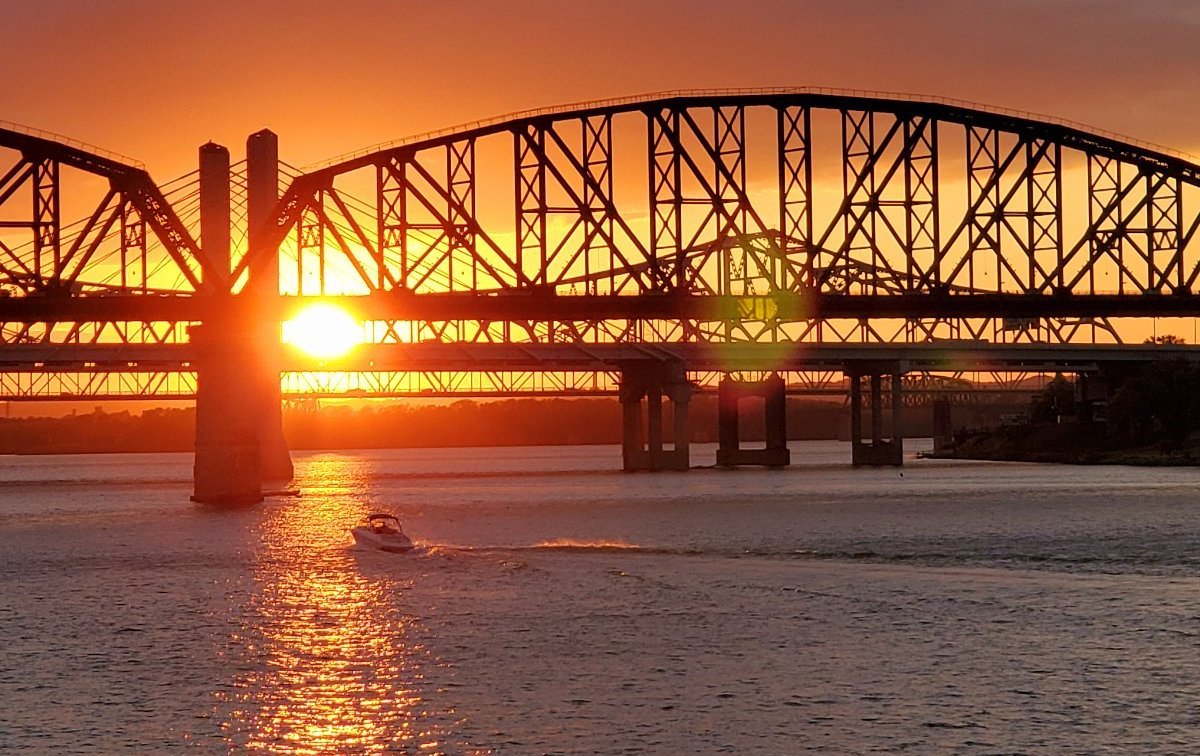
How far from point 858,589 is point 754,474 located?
135m

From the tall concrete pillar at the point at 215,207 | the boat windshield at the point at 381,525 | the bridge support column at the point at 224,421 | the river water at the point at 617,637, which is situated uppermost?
the tall concrete pillar at the point at 215,207

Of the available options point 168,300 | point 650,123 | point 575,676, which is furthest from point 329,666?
point 650,123

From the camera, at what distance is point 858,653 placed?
4578 centimetres

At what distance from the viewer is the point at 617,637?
163 feet

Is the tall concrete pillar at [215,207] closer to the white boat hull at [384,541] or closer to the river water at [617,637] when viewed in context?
the river water at [617,637]

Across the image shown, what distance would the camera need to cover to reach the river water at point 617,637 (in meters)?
36.2

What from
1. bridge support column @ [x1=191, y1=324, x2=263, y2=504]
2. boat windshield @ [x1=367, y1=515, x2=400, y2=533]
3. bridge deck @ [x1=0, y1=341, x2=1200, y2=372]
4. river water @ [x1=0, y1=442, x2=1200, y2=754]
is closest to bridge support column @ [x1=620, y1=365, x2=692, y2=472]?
bridge deck @ [x1=0, y1=341, x2=1200, y2=372]

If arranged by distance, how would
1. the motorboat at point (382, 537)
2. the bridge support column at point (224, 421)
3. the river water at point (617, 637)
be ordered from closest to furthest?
the river water at point (617, 637) → the motorboat at point (382, 537) → the bridge support column at point (224, 421)

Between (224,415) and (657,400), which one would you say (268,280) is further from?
(657,400)

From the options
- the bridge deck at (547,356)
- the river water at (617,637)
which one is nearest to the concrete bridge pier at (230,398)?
the river water at (617,637)

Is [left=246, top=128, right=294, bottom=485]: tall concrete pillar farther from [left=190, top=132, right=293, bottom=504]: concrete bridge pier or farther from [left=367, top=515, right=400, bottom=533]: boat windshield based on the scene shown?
[left=367, top=515, right=400, bottom=533]: boat windshield

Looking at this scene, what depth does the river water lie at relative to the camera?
1425 inches

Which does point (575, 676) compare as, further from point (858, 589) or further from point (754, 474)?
point (754, 474)

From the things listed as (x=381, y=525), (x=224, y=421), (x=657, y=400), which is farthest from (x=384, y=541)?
(x=657, y=400)
